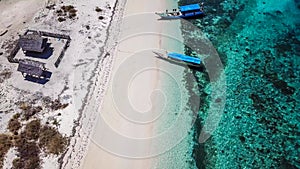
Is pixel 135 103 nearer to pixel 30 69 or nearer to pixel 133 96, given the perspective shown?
pixel 133 96

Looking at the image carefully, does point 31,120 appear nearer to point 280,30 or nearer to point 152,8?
point 152,8

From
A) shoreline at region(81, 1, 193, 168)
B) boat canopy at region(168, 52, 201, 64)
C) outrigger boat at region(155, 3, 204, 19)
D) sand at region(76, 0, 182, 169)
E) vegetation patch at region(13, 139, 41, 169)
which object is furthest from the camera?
outrigger boat at region(155, 3, 204, 19)

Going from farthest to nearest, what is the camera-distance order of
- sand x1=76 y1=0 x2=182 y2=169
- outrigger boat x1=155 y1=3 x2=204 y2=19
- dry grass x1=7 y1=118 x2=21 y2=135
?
outrigger boat x1=155 y1=3 x2=204 y2=19, dry grass x1=7 y1=118 x2=21 y2=135, sand x1=76 y1=0 x2=182 y2=169

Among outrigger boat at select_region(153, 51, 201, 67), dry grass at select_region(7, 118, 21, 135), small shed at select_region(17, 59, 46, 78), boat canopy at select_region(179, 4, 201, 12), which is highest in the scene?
boat canopy at select_region(179, 4, 201, 12)

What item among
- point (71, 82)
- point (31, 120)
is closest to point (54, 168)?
point (31, 120)

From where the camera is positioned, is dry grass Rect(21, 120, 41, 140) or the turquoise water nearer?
the turquoise water

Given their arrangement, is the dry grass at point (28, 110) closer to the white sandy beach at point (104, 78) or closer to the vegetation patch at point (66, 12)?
the white sandy beach at point (104, 78)

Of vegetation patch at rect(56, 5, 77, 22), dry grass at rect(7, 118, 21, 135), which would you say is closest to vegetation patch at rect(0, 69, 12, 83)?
dry grass at rect(7, 118, 21, 135)

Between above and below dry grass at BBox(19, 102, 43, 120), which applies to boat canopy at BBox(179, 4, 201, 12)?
above

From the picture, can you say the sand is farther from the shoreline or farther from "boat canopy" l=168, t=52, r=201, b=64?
"boat canopy" l=168, t=52, r=201, b=64

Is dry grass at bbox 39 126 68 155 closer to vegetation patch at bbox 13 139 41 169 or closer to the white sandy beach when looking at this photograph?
the white sandy beach
